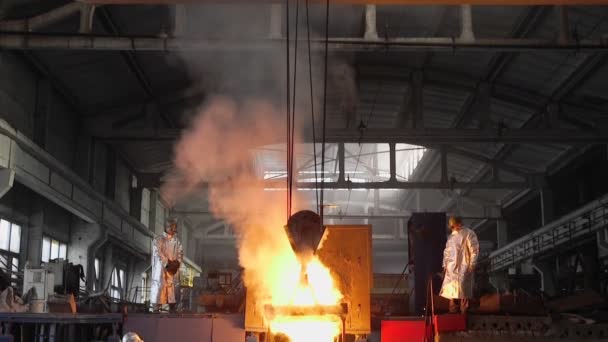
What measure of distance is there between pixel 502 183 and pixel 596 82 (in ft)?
21.5

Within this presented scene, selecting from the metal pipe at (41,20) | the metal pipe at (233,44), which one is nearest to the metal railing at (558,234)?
the metal pipe at (233,44)

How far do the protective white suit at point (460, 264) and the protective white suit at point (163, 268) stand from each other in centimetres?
441

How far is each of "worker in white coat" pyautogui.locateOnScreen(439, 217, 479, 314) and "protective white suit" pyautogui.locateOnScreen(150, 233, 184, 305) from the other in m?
4.40

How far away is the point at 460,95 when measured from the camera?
23.1 meters

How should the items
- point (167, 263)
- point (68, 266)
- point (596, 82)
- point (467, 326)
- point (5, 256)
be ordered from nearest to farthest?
1. point (467, 326)
2. point (167, 263)
3. point (68, 266)
4. point (5, 256)
5. point (596, 82)

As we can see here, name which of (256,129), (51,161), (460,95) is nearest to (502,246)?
(460,95)

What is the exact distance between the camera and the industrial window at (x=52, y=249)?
1876cm

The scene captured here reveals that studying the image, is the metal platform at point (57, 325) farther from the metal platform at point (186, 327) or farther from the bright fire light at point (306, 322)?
the bright fire light at point (306, 322)

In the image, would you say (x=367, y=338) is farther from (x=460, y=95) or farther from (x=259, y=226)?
(x=460, y=95)

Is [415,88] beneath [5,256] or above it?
above

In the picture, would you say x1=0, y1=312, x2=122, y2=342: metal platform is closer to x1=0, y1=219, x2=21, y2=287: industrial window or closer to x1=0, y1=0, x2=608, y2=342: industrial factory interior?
x1=0, y1=0, x2=608, y2=342: industrial factory interior

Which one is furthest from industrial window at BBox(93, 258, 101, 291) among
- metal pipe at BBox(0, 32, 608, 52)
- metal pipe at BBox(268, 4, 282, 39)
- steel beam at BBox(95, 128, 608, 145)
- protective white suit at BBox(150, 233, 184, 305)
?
metal pipe at BBox(268, 4, 282, 39)

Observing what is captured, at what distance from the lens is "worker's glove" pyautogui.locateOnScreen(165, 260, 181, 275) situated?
1217cm

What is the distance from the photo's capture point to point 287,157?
8.33 metres
